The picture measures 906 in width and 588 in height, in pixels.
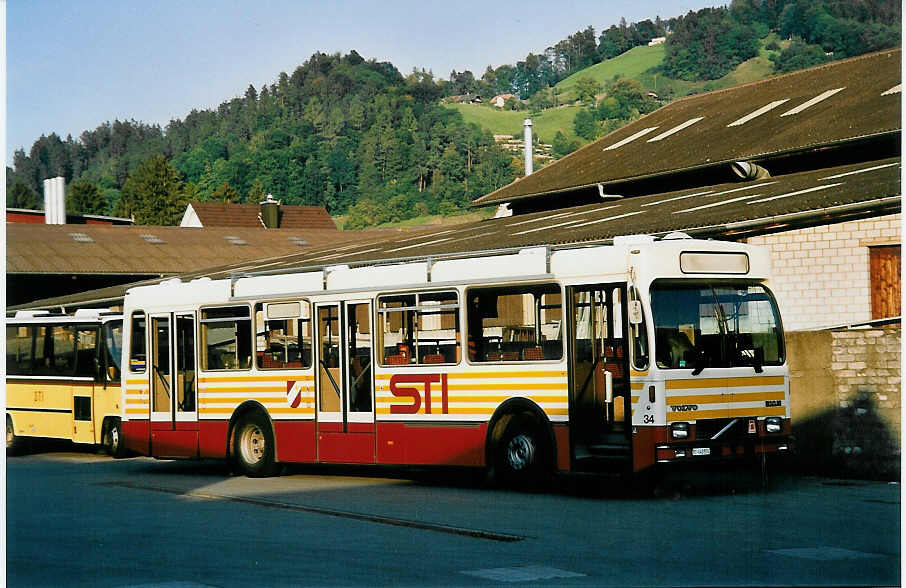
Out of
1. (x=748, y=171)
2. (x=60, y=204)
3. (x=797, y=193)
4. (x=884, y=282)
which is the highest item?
(x=60, y=204)

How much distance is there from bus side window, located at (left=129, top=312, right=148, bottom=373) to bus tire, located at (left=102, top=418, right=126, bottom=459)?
131 inches

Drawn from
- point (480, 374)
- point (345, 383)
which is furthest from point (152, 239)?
point (480, 374)

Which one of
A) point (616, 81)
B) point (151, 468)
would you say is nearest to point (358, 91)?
point (616, 81)

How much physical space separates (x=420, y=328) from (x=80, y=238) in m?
46.7

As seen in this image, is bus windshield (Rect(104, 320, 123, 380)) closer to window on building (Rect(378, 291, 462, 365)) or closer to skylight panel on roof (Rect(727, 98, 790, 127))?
window on building (Rect(378, 291, 462, 365))

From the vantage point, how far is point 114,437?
2520cm

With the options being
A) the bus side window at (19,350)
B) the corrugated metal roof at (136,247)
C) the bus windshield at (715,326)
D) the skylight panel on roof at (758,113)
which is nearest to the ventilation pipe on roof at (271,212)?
the corrugated metal roof at (136,247)

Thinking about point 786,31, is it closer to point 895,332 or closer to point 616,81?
point 616,81

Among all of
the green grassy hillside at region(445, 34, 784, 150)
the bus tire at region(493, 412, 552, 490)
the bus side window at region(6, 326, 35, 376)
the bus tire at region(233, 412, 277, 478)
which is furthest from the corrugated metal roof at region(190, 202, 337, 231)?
the bus tire at region(493, 412, 552, 490)

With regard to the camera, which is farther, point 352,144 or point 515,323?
point 352,144

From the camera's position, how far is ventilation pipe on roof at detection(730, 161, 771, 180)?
28.5m

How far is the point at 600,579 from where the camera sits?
989 cm

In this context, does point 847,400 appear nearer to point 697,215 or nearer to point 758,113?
point 697,215

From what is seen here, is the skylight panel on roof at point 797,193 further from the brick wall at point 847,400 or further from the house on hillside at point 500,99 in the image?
the house on hillside at point 500,99
